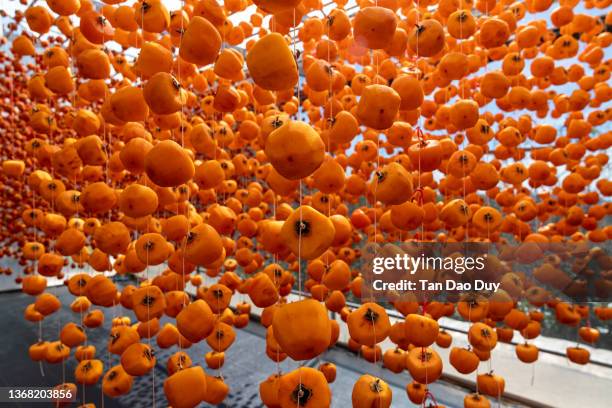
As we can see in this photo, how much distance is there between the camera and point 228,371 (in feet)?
20.0

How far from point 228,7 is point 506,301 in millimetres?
2713

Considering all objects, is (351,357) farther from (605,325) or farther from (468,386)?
(605,325)

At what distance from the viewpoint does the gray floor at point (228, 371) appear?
5141 mm

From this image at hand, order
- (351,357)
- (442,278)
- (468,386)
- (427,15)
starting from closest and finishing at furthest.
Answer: (442,278)
(427,15)
(468,386)
(351,357)

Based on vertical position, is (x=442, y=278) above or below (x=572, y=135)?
below

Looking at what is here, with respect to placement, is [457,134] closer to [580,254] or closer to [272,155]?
[580,254]

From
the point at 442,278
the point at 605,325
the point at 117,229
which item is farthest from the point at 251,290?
the point at 605,325

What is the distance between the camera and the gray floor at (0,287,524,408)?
5141 mm

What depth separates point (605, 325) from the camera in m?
5.95

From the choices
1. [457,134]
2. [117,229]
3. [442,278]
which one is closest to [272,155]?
[117,229]

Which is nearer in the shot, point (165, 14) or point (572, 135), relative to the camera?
point (165, 14)

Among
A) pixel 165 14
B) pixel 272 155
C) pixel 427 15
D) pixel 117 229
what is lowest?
pixel 117 229

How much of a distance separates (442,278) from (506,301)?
46cm

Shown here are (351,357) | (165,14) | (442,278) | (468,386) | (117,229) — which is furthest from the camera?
(351,357)
